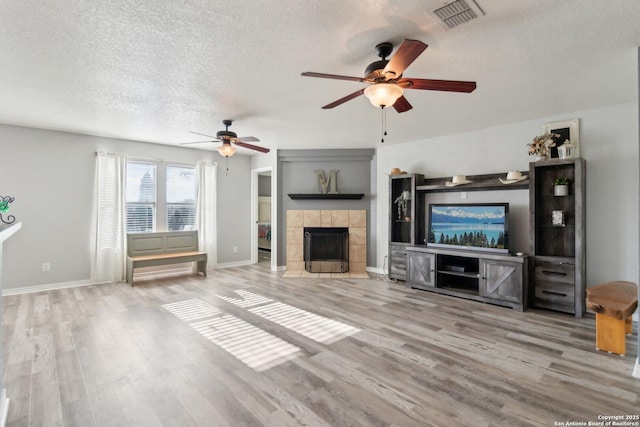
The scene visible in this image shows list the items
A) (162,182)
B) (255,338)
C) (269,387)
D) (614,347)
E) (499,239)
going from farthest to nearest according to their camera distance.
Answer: (162,182)
(499,239)
(255,338)
(614,347)
(269,387)

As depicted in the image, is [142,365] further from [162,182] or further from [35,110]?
[162,182]

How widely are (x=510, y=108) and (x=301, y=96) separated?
2.65 m

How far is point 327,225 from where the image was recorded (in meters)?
6.48

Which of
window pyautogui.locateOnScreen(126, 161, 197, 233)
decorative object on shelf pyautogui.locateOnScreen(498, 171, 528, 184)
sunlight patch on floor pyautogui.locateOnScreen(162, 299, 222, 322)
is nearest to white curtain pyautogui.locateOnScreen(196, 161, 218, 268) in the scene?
window pyautogui.locateOnScreen(126, 161, 197, 233)

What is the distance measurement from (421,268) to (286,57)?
376cm

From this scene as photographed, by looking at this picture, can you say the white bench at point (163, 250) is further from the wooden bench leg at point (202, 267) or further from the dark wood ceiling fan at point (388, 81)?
the dark wood ceiling fan at point (388, 81)

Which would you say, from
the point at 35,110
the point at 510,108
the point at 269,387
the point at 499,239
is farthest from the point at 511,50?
the point at 35,110

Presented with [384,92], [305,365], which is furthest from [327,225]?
[384,92]

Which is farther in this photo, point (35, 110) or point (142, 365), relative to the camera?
point (35, 110)

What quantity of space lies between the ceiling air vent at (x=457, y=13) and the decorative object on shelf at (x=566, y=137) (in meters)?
2.76

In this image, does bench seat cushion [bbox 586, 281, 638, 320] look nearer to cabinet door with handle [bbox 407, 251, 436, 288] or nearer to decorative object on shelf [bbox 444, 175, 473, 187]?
cabinet door with handle [bbox 407, 251, 436, 288]

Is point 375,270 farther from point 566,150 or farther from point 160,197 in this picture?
point 160,197

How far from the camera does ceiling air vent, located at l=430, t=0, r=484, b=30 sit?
6.48 ft

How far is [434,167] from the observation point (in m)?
5.49
